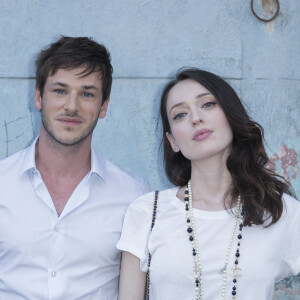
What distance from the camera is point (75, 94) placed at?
114 inches

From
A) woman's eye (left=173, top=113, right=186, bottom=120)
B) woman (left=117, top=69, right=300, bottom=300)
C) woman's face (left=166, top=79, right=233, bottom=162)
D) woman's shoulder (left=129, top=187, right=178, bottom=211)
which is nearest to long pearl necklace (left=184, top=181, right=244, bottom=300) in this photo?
woman (left=117, top=69, right=300, bottom=300)

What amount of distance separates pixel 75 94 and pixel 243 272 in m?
1.32

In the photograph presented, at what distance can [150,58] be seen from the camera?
4160 millimetres

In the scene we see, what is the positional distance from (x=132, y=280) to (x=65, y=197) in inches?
23.7

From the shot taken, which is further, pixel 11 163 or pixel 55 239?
pixel 11 163

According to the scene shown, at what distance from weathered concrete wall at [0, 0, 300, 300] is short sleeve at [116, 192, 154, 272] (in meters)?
1.52

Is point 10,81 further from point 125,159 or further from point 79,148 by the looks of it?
point 79,148

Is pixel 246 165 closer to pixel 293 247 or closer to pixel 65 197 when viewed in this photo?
pixel 293 247

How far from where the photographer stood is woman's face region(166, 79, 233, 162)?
8.40 ft

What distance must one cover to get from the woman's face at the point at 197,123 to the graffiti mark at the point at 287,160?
1651 millimetres

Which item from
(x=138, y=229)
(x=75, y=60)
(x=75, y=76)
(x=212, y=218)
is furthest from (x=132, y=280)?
(x=75, y=60)

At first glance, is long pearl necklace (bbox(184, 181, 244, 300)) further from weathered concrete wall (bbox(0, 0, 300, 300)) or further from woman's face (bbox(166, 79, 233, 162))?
weathered concrete wall (bbox(0, 0, 300, 300))

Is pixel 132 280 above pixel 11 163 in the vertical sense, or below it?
below

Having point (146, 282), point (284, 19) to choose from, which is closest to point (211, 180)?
point (146, 282)
